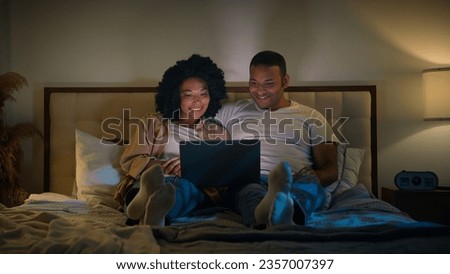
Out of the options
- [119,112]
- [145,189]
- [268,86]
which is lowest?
[145,189]

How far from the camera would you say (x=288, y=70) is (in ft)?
7.54

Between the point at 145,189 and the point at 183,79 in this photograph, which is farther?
the point at 183,79

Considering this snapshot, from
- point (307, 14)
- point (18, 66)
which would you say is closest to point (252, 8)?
point (307, 14)

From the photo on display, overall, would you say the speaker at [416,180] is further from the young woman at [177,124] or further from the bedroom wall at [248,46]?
the young woman at [177,124]

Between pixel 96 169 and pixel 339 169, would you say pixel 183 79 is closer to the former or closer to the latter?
pixel 96 169

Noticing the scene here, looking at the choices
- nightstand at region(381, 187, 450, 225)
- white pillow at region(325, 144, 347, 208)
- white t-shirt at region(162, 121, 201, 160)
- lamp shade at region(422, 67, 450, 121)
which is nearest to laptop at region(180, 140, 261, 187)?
white t-shirt at region(162, 121, 201, 160)

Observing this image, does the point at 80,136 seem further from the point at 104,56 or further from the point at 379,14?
the point at 379,14

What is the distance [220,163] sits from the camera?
189cm

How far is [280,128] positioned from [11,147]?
3.66 ft

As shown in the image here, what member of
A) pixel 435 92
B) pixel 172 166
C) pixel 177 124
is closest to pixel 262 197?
pixel 172 166

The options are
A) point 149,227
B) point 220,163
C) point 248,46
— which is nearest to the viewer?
point 149,227

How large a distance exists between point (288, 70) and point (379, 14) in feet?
1.44

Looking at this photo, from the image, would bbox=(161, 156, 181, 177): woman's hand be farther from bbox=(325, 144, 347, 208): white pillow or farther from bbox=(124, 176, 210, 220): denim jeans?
bbox=(325, 144, 347, 208): white pillow

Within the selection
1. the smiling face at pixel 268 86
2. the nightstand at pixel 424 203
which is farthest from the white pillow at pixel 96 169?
the nightstand at pixel 424 203
